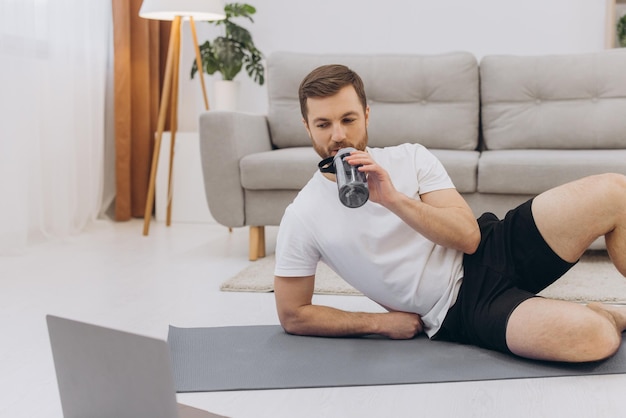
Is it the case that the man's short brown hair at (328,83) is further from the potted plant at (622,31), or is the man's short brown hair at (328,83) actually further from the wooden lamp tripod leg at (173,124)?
the potted plant at (622,31)

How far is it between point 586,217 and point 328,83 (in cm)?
63

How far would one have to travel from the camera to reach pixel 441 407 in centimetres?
147

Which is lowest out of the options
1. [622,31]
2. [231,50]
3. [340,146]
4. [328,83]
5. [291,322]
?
[291,322]

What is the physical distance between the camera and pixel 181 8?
3732mm

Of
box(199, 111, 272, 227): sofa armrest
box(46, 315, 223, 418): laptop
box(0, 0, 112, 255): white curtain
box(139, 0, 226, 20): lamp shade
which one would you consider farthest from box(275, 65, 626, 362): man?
box(139, 0, 226, 20): lamp shade

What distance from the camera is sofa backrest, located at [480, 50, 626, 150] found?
3.33 m

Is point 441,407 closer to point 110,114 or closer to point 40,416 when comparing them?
Answer: point 40,416

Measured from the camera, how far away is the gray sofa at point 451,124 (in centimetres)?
304

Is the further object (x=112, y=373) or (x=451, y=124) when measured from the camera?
(x=451, y=124)

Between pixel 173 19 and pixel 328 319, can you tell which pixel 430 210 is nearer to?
pixel 328 319

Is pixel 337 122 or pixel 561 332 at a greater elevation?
pixel 337 122

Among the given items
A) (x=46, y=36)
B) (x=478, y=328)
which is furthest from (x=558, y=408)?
(x=46, y=36)

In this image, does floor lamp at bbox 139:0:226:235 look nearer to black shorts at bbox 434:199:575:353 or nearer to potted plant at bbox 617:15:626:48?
potted plant at bbox 617:15:626:48

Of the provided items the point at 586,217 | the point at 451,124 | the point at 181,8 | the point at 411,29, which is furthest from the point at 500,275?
the point at 411,29
